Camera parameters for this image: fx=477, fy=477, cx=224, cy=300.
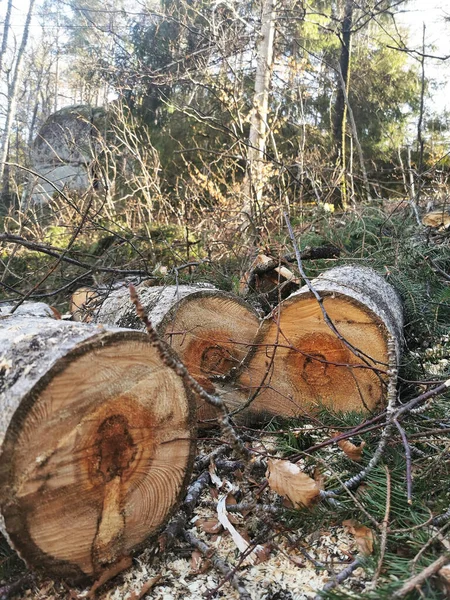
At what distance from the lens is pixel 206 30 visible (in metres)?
8.46

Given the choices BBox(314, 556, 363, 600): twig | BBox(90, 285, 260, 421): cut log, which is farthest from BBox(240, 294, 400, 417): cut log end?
BBox(314, 556, 363, 600): twig

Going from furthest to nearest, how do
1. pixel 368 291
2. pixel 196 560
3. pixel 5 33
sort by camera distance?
pixel 5 33, pixel 368 291, pixel 196 560

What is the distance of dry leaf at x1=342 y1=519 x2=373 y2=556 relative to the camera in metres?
Result: 1.44

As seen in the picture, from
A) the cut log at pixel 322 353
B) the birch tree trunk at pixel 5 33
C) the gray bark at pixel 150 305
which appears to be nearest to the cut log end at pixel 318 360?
the cut log at pixel 322 353

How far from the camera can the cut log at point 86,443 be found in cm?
131

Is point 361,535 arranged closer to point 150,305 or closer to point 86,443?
point 86,443

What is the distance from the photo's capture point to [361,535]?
1536 mm

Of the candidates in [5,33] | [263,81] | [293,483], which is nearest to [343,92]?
[263,81]

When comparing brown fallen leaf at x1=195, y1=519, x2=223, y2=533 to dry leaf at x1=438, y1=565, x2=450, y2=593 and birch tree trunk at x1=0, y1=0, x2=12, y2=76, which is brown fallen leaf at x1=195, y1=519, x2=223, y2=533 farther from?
birch tree trunk at x1=0, y1=0, x2=12, y2=76

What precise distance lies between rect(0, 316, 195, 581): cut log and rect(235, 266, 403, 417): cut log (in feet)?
2.26

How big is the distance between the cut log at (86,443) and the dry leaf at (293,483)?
31 centimetres

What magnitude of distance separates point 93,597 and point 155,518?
290 mm

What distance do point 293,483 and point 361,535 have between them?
10.3 inches

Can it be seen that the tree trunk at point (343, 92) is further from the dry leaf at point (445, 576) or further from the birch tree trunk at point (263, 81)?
the dry leaf at point (445, 576)
